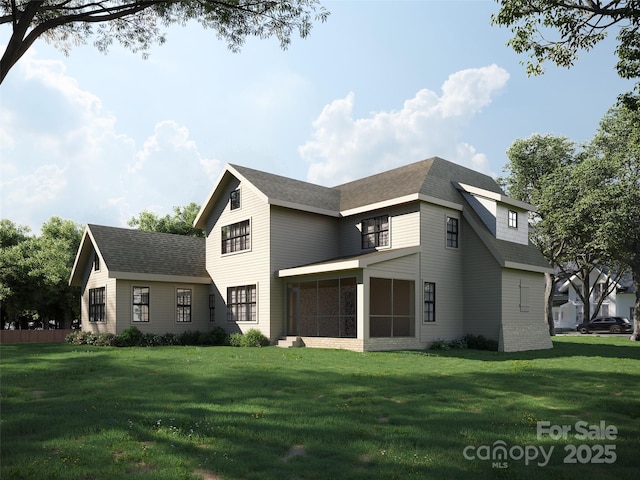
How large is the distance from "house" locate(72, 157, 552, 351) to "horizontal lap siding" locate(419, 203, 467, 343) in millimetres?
50

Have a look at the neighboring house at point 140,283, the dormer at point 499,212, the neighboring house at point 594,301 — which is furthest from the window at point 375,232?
the neighboring house at point 594,301

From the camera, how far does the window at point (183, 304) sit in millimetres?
29719

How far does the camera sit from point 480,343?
24984mm

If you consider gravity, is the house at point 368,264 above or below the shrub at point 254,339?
above

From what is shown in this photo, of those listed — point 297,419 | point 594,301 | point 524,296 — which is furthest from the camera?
point 594,301

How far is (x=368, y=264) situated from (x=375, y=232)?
5.04 metres

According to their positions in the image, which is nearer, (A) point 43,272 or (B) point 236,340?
(B) point 236,340

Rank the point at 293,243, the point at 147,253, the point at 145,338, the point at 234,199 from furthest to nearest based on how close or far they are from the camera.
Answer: the point at 147,253 → the point at 234,199 → the point at 293,243 → the point at 145,338

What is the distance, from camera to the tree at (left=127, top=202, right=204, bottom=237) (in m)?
48.7

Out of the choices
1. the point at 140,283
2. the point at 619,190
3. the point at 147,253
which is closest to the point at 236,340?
the point at 140,283

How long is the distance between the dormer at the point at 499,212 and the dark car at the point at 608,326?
27.6 m

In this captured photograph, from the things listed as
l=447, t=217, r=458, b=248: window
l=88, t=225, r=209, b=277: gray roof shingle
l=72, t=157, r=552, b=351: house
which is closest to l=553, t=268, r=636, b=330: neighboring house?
l=72, t=157, r=552, b=351: house

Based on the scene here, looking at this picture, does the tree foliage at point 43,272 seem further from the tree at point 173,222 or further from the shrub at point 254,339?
the shrub at point 254,339

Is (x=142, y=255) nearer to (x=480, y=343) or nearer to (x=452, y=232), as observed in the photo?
(x=452, y=232)
